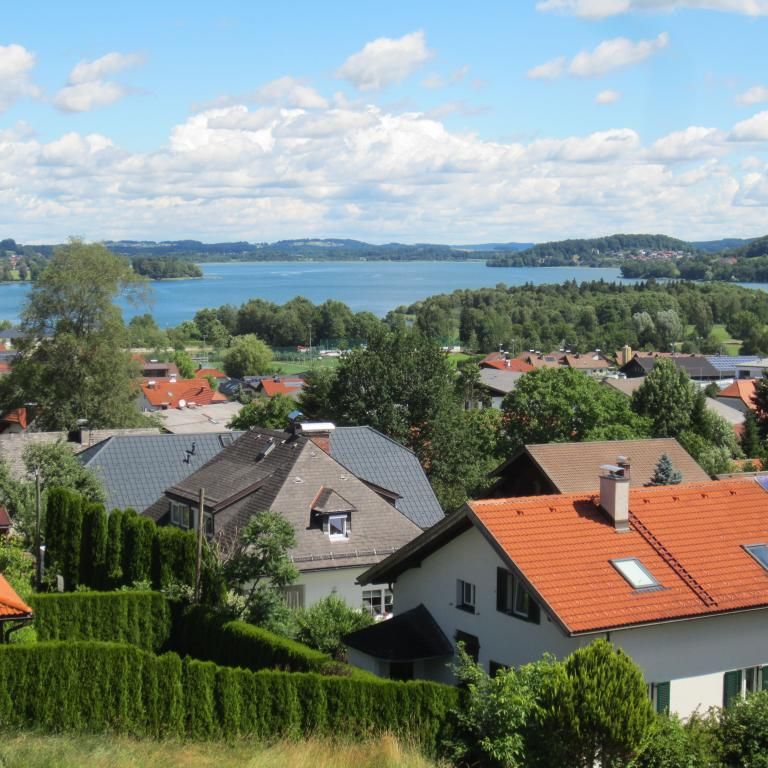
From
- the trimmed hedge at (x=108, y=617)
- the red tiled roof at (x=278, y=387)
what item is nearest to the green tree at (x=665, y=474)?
the trimmed hedge at (x=108, y=617)

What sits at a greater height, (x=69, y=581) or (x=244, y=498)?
(x=244, y=498)

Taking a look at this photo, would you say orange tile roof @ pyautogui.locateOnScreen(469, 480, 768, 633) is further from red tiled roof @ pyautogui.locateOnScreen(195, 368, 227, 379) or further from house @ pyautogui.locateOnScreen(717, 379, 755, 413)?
red tiled roof @ pyautogui.locateOnScreen(195, 368, 227, 379)

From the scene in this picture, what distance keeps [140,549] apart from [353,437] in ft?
43.3

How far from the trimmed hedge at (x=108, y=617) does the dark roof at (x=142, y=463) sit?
12.9 metres

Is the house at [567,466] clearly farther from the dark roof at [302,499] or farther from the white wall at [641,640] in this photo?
the white wall at [641,640]

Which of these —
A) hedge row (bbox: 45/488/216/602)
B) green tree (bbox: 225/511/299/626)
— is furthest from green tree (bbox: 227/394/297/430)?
green tree (bbox: 225/511/299/626)

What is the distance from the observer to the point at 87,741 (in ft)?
61.0

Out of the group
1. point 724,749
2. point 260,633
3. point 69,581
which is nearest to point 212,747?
point 260,633

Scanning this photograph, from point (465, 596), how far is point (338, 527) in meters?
10.1

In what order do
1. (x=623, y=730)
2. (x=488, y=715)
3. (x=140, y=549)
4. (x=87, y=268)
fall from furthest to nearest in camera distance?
(x=87, y=268), (x=140, y=549), (x=488, y=715), (x=623, y=730)

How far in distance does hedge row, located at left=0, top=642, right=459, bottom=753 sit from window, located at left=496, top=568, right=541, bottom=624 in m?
2.85

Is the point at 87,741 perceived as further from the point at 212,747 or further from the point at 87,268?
the point at 87,268

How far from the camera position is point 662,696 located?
20141mm

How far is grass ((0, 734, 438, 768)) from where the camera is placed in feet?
52.4
